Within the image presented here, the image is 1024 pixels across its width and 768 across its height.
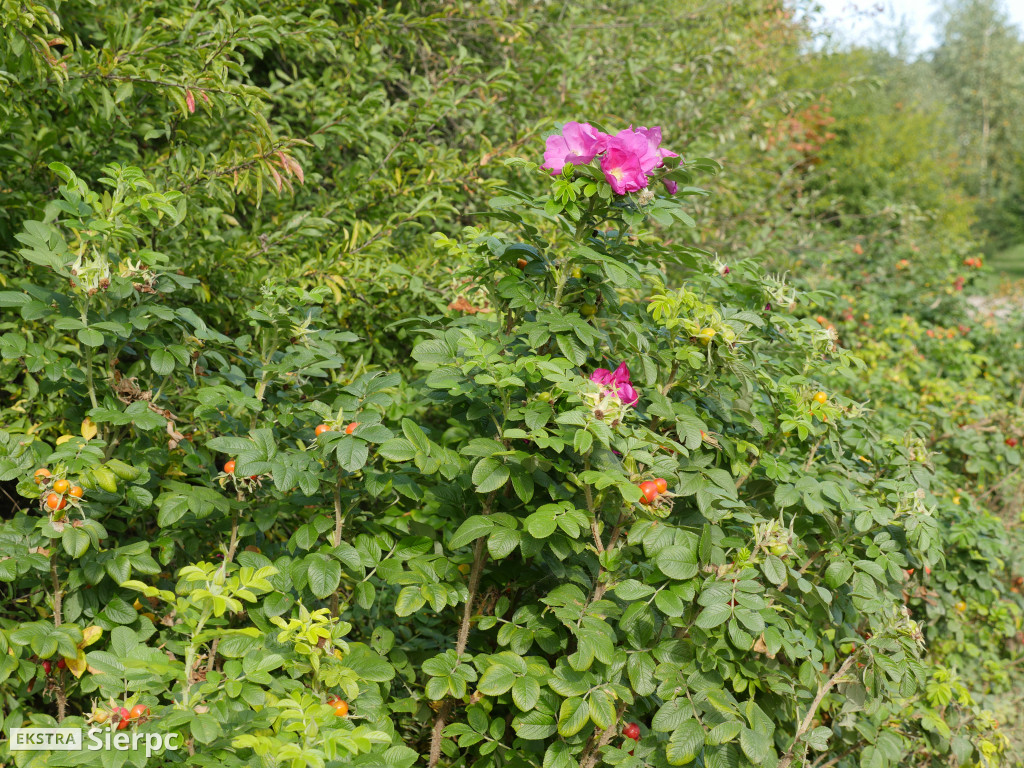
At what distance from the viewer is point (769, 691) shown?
158 centimetres

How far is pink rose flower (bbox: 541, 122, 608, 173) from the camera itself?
4.70ft

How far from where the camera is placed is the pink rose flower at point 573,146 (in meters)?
1.43

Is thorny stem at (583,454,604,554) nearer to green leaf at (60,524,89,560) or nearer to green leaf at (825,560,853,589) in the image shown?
green leaf at (825,560,853,589)

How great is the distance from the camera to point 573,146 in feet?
4.86

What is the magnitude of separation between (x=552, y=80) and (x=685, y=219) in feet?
7.51

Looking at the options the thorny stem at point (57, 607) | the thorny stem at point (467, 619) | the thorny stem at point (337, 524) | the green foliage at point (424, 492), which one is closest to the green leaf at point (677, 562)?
the green foliage at point (424, 492)

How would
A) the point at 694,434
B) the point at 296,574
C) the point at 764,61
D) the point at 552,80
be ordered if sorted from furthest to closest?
the point at 764,61, the point at 552,80, the point at 694,434, the point at 296,574

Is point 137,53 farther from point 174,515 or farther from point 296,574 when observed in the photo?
point 296,574

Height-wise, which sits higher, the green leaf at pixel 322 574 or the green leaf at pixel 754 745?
the green leaf at pixel 322 574

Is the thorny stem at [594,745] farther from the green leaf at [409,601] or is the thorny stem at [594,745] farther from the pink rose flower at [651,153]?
the pink rose flower at [651,153]

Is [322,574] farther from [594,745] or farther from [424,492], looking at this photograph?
[594,745]

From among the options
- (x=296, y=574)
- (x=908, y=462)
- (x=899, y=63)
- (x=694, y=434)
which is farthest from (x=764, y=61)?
(x=899, y=63)

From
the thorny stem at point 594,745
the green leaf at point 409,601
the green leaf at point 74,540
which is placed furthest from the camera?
the thorny stem at point 594,745

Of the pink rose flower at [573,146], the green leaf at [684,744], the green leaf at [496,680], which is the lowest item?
the green leaf at [684,744]
